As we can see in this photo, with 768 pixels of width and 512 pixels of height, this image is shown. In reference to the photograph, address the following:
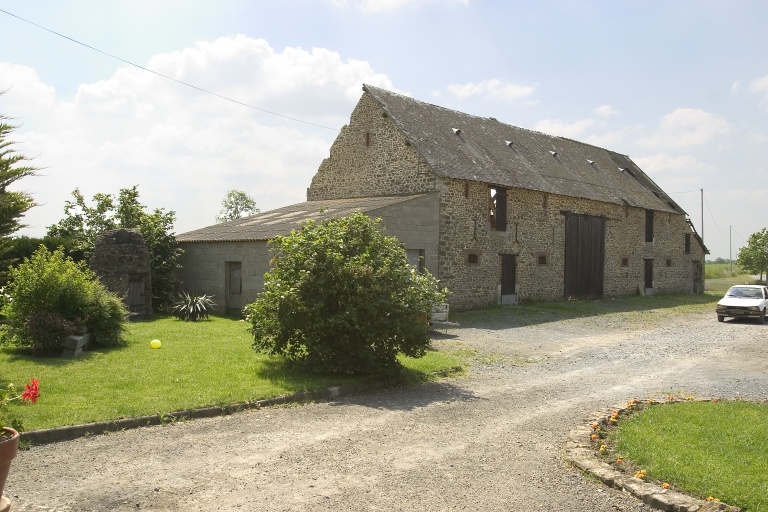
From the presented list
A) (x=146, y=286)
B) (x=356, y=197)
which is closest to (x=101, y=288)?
(x=146, y=286)

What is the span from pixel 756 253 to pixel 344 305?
51188 millimetres

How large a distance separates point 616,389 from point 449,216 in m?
12.3

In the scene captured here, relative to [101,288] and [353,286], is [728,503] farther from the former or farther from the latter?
[101,288]

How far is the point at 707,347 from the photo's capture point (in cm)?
1612

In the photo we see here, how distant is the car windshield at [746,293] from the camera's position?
23047mm

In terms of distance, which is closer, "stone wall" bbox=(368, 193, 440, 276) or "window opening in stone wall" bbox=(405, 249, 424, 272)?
"stone wall" bbox=(368, 193, 440, 276)

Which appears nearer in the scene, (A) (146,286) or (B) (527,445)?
(B) (527,445)

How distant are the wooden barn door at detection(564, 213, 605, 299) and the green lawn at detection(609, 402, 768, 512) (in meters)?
19.2

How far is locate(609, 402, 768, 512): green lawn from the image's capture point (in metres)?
5.63

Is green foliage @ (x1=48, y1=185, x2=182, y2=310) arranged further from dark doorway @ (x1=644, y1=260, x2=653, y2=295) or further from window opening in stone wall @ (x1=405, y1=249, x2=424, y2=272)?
dark doorway @ (x1=644, y1=260, x2=653, y2=295)

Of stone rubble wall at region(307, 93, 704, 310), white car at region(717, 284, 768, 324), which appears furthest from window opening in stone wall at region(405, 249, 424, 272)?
white car at region(717, 284, 768, 324)

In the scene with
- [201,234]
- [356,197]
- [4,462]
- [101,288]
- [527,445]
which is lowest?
[527,445]

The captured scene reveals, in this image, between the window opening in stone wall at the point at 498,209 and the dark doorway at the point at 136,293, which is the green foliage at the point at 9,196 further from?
the window opening in stone wall at the point at 498,209

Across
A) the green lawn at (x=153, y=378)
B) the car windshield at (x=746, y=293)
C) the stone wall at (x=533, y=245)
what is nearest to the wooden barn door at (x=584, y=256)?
the stone wall at (x=533, y=245)
